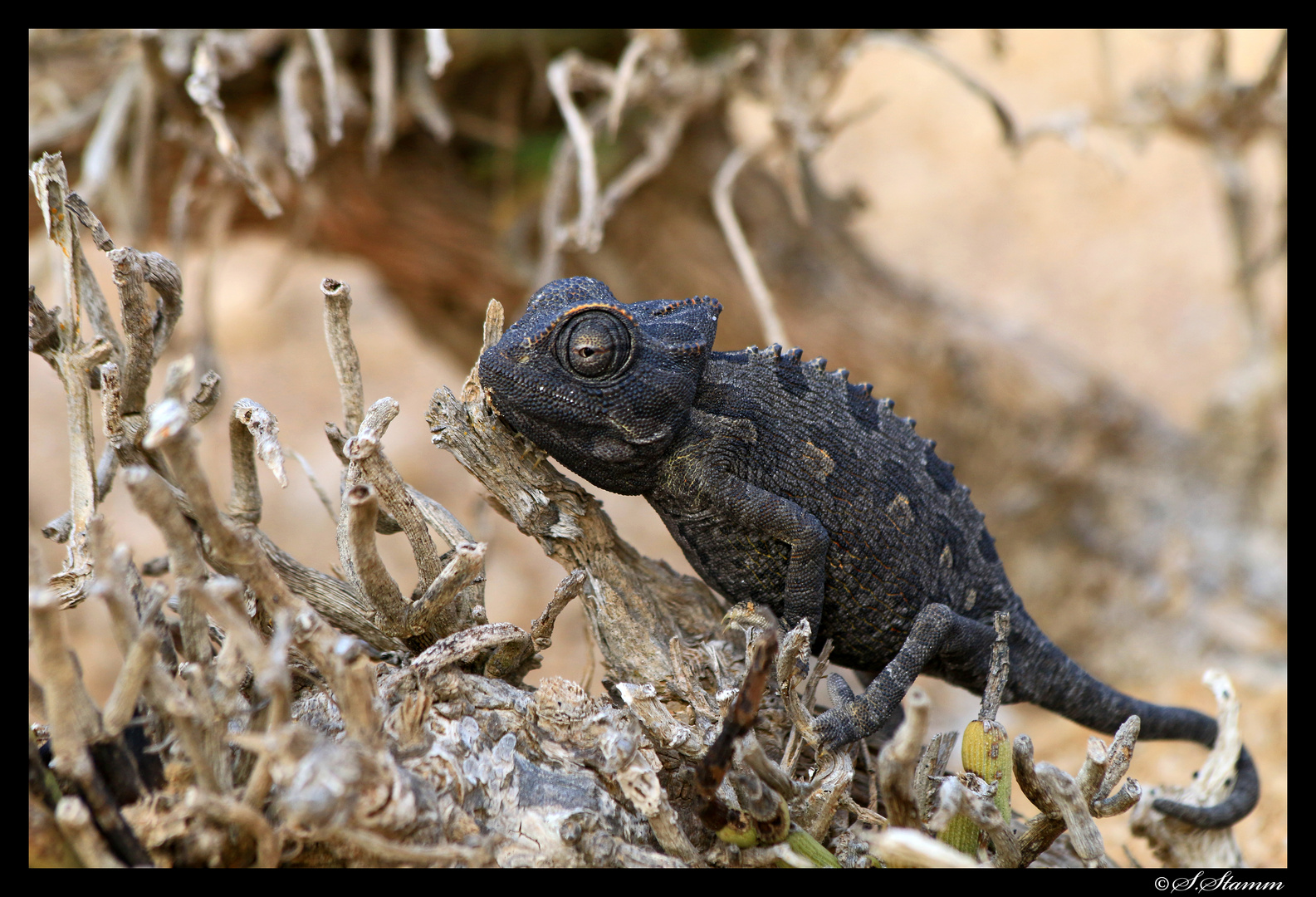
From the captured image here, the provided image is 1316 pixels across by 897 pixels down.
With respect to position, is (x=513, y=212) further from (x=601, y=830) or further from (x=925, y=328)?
(x=601, y=830)

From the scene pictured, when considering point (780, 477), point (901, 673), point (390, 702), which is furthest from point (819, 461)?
point (390, 702)

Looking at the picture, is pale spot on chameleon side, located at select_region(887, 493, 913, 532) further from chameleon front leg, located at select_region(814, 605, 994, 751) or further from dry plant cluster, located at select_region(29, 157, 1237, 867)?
dry plant cluster, located at select_region(29, 157, 1237, 867)

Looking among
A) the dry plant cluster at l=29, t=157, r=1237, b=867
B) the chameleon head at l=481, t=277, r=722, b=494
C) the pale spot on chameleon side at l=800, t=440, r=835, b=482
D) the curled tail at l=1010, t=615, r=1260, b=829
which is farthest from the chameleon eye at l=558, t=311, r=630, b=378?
the curled tail at l=1010, t=615, r=1260, b=829

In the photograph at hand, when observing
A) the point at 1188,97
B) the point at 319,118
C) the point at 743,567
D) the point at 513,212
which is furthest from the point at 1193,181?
the point at 743,567

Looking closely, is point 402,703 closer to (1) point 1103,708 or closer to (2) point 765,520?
(2) point 765,520

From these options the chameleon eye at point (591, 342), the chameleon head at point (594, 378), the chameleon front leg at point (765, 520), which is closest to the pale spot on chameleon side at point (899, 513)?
the chameleon front leg at point (765, 520)

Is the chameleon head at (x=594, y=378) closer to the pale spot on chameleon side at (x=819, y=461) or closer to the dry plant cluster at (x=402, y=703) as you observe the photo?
the dry plant cluster at (x=402, y=703)

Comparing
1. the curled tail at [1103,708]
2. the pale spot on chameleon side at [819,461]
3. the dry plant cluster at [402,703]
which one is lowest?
the dry plant cluster at [402,703]
